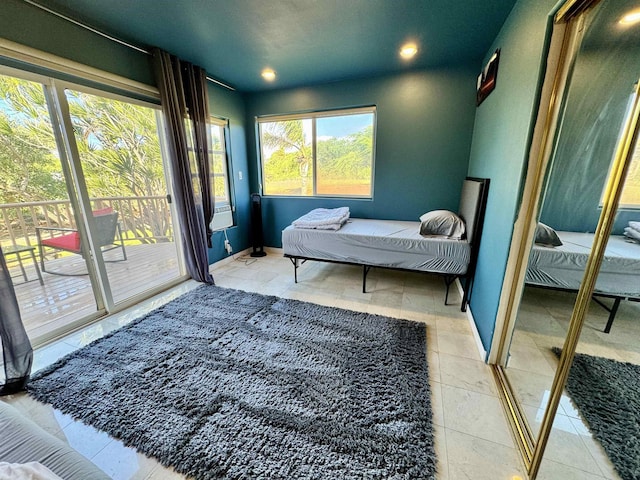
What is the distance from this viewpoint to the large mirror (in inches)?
35.6

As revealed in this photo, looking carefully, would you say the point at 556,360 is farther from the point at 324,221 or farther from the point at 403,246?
the point at 324,221

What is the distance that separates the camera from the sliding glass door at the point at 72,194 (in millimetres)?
1854

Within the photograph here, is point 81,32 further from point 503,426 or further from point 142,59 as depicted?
point 503,426

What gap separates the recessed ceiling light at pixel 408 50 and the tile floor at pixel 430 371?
245 cm

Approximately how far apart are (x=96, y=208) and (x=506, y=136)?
A: 3482 millimetres

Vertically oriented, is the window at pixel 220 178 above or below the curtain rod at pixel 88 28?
below

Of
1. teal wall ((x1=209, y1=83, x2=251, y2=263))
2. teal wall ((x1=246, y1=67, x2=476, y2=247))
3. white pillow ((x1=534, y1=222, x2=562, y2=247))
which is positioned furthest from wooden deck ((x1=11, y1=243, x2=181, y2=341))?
white pillow ((x1=534, y1=222, x2=562, y2=247))

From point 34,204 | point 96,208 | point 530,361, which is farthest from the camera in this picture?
point 96,208

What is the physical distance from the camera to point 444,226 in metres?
2.51

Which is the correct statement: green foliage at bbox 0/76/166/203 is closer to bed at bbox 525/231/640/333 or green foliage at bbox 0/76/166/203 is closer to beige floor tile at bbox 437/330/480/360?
beige floor tile at bbox 437/330/480/360

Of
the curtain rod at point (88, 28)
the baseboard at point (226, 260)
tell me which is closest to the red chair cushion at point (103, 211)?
the baseboard at point (226, 260)

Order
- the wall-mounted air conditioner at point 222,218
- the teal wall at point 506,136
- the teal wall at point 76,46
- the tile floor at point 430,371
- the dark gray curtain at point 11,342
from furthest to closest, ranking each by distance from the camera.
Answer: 1. the wall-mounted air conditioner at point 222,218
2. the teal wall at point 76,46
3. the dark gray curtain at point 11,342
4. the teal wall at point 506,136
5. the tile floor at point 430,371

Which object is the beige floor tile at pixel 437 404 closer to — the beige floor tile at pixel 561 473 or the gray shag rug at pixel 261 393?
the gray shag rug at pixel 261 393

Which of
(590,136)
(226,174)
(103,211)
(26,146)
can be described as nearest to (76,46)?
(26,146)
